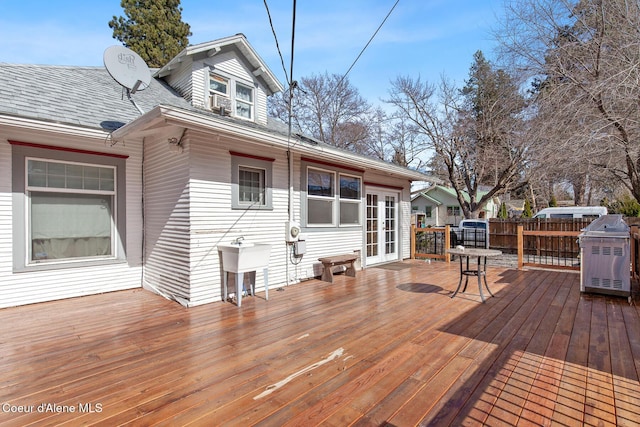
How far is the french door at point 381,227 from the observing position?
303 inches

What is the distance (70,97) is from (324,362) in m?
5.61

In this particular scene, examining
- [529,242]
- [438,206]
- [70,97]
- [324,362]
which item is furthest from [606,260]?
[438,206]

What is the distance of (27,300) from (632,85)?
10260mm

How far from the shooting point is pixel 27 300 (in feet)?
14.4

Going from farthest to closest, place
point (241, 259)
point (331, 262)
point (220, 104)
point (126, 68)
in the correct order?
point (220, 104)
point (331, 262)
point (126, 68)
point (241, 259)

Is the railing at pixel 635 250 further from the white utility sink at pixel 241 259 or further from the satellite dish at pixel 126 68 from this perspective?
the satellite dish at pixel 126 68

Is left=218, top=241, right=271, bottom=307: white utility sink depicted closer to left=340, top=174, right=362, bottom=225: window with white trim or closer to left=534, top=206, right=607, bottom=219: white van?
left=340, top=174, right=362, bottom=225: window with white trim

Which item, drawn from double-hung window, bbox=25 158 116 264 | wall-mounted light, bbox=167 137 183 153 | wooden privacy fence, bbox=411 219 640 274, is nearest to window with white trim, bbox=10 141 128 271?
double-hung window, bbox=25 158 116 264

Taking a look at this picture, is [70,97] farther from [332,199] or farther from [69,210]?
[332,199]

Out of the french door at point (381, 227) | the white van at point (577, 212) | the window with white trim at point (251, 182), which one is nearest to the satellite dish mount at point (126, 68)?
the window with white trim at point (251, 182)

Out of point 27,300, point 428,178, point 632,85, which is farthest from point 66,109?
point 632,85

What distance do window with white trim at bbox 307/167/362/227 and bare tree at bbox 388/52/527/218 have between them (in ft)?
27.6

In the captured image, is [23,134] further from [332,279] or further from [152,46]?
[152,46]

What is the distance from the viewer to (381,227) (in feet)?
26.6
